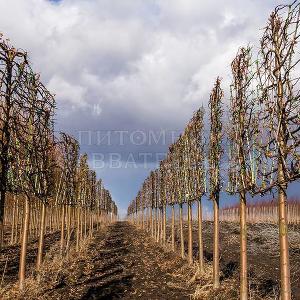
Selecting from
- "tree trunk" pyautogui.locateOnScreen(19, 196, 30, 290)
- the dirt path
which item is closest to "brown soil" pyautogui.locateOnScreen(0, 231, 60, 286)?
A: "tree trunk" pyautogui.locateOnScreen(19, 196, 30, 290)

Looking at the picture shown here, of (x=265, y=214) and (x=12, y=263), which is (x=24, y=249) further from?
(x=265, y=214)

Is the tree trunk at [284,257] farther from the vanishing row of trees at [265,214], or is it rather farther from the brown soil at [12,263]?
the vanishing row of trees at [265,214]

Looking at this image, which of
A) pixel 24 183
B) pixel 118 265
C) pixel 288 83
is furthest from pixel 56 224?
pixel 288 83

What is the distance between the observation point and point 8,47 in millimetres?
9781

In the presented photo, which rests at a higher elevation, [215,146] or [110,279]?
[215,146]

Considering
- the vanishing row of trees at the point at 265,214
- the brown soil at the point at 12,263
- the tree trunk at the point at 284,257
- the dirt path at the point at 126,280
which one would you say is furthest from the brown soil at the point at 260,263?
the vanishing row of trees at the point at 265,214

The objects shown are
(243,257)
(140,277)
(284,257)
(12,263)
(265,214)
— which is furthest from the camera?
(265,214)

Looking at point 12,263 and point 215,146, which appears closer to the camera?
point 215,146

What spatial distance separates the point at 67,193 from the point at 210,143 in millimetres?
11440

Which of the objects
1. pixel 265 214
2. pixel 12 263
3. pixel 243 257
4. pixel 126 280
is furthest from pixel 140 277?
pixel 265 214

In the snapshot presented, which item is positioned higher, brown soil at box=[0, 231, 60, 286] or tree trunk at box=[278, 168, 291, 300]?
tree trunk at box=[278, 168, 291, 300]

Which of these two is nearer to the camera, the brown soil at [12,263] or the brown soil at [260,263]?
the brown soil at [260,263]

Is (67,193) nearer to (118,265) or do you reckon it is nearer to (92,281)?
(118,265)

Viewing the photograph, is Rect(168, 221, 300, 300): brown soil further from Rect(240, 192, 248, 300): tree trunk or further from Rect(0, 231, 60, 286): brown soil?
Rect(0, 231, 60, 286): brown soil
